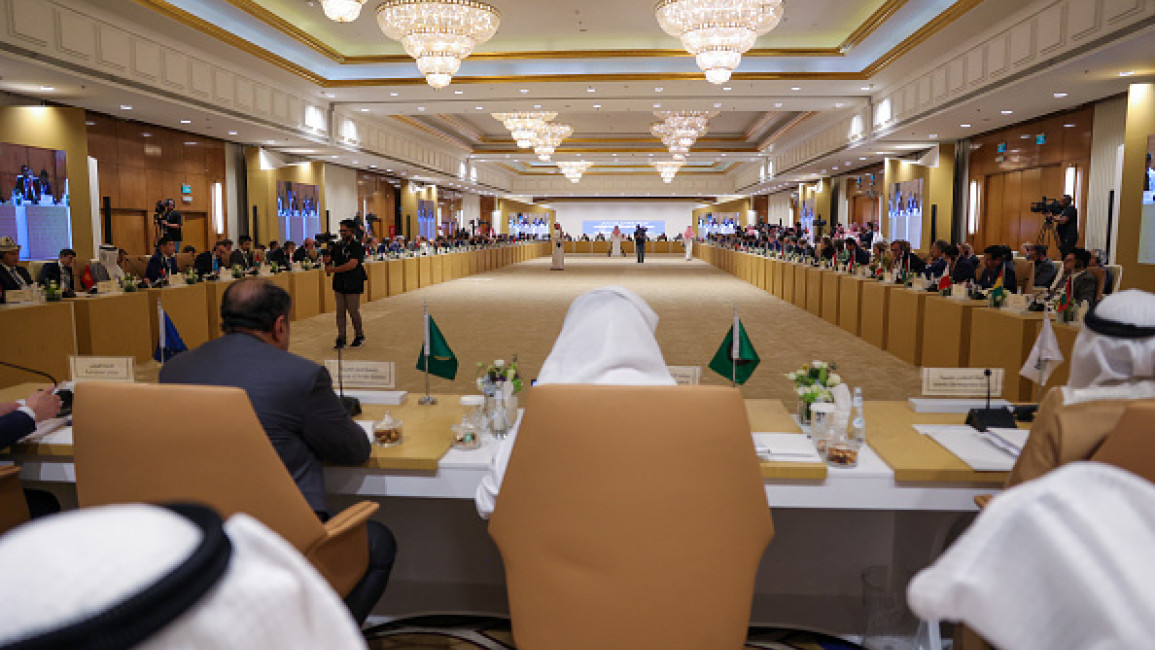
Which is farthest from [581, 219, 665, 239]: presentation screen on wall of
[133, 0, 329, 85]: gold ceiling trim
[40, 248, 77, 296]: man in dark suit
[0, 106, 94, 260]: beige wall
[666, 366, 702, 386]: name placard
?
[666, 366, 702, 386]: name placard

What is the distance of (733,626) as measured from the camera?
5.57 feet

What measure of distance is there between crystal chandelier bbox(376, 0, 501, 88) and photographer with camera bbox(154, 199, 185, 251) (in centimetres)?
521

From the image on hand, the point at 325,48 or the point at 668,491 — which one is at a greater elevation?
the point at 325,48

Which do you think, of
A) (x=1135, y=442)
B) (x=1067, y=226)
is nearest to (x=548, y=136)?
(x=1067, y=226)

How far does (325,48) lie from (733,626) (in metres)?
10.8

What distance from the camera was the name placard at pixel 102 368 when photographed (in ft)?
10.1

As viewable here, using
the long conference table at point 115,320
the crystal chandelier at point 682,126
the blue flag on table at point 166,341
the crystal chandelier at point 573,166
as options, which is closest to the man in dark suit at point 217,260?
the long conference table at point 115,320

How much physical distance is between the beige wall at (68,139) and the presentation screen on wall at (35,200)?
0.29 feet

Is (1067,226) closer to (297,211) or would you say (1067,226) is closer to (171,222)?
(171,222)

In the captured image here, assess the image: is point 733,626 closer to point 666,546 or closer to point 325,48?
point 666,546

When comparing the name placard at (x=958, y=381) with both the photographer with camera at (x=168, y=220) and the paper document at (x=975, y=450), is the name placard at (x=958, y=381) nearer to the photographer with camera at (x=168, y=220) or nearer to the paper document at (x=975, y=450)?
the paper document at (x=975, y=450)

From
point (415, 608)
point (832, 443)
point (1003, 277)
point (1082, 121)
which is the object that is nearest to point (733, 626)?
point (832, 443)

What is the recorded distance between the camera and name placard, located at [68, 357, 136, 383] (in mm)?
3078

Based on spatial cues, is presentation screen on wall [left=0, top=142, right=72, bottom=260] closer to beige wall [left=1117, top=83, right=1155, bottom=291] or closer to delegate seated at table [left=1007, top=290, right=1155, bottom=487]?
delegate seated at table [left=1007, top=290, right=1155, bottom=487]
